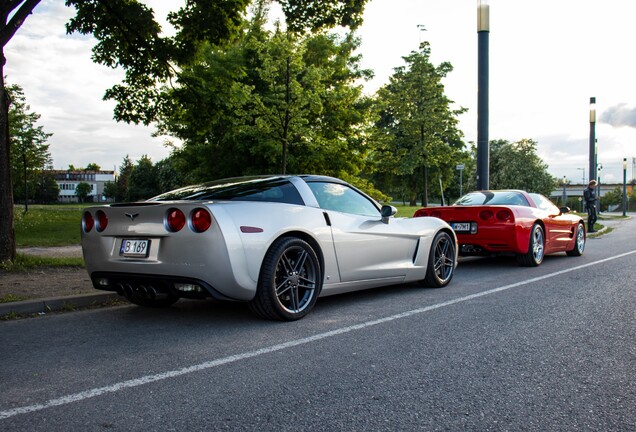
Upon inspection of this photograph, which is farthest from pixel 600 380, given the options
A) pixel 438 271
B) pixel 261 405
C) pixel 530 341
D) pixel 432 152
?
pixel 432 152

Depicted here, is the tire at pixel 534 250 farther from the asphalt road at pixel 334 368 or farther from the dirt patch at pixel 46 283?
the dirt patch at pixel 46 283

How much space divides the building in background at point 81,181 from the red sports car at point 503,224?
163 metres

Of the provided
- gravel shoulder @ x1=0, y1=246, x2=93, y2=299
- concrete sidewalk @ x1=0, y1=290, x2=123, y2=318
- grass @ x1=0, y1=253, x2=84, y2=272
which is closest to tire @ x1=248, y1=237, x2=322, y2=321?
concrete sidewalk @ x1=0, y1=290, x2=123, y2=318

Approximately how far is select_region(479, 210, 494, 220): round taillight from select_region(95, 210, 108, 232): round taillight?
610cm

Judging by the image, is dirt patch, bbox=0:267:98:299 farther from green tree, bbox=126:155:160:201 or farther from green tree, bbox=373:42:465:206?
green tree, bbox=126:155:160:201

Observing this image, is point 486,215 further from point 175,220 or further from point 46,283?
point 46,283

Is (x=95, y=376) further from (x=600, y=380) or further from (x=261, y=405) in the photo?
(x=600, y=380)

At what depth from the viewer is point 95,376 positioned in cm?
358

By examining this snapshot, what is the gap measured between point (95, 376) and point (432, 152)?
1234 inches

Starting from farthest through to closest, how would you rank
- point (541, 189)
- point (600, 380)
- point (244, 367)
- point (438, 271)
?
point (541, 189) < point (438, 271) < point (244, 367) < point (600, 380)

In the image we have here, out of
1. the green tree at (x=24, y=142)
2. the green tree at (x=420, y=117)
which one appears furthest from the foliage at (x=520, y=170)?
the green tree at (x=24, y=142)

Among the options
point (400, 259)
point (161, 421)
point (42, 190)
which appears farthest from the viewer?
point (42, 190)

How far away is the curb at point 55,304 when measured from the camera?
18.2 feet

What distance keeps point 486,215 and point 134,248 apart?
6082 millimetres
